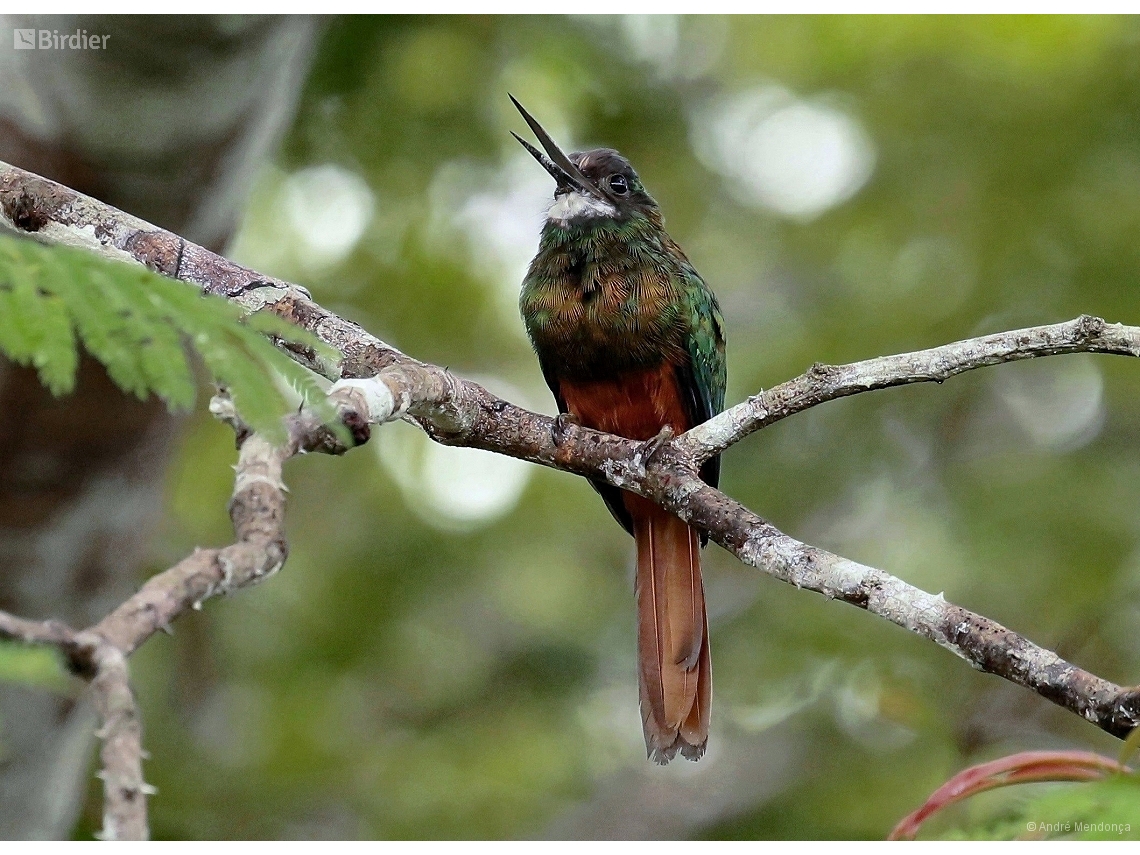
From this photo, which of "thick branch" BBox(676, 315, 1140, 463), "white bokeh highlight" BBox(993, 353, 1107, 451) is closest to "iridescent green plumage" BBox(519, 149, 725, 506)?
"thick branch" BBox(676, 315, 1140, 463)

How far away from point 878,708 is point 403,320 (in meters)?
2.53

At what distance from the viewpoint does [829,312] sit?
4887 millimetres

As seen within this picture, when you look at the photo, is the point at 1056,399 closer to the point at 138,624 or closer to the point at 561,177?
the point at 561,177

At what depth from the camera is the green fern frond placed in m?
1.17

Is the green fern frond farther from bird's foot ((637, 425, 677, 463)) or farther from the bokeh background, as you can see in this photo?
the bokeh background

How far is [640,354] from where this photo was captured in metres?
3.22

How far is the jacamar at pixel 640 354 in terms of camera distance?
10.3ft

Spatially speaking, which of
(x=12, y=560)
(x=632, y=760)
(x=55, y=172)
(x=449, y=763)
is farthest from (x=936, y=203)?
(x=12, y=560)

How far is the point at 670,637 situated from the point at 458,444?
1043 millimetres

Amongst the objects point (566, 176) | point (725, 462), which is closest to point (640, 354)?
point (566, 176)

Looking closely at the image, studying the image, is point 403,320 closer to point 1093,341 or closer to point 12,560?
point 12,560

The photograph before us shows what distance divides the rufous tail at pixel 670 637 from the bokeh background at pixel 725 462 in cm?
136

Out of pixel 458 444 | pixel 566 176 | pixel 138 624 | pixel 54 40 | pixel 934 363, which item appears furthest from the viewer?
pixel 54 40

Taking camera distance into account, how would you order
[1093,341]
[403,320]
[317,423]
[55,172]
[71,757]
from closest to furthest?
[317,423] < [1093,341] < [55,172] < [71,757] < [403,320]
